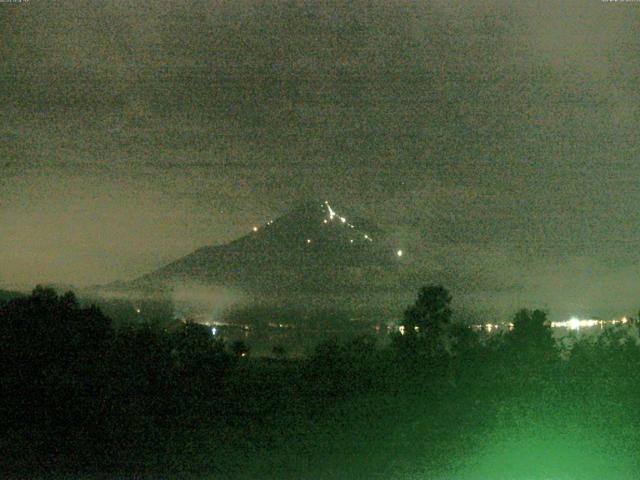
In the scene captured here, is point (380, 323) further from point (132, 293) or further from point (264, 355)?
point (132, 293)

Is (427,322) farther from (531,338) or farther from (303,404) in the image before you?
(303,404)

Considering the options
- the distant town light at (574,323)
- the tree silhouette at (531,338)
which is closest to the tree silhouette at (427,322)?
the tree silhouette at (531,338)

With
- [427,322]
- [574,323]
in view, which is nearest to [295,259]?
[427,322]

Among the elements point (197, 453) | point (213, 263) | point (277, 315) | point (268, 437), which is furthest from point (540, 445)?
point (213, 263)

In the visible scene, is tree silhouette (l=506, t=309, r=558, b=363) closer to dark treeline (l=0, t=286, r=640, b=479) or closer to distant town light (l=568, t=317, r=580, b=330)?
dark treeline (l=0, t=286, r=640, b=479)

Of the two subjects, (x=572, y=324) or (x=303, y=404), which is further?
(x=572, y=324)

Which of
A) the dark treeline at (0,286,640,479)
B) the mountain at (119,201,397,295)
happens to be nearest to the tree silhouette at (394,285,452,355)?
the dark treeline at (0,286,640,479)
